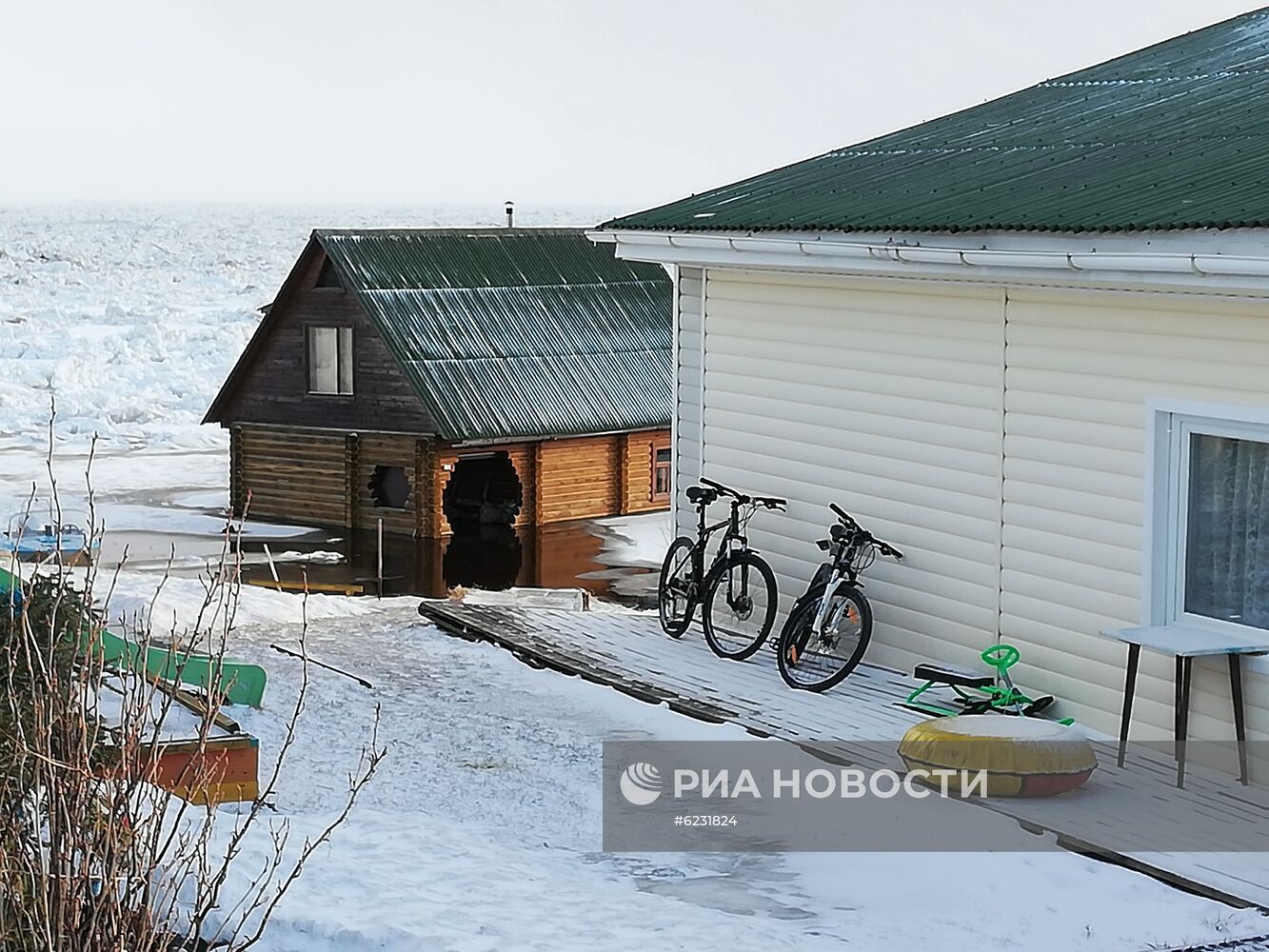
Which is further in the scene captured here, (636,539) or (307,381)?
(307,381)

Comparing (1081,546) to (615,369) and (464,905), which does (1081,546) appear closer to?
(464,905)

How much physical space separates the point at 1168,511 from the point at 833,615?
258 centimetres

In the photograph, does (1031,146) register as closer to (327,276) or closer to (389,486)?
(389,486)

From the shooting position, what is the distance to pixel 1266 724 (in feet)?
30.6

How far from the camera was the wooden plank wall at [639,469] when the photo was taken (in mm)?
28297

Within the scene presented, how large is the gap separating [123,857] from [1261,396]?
20.3ft

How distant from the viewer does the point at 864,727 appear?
35.2 ft

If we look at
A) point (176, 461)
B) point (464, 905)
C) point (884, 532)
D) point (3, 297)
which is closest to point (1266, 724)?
point (884, 532)

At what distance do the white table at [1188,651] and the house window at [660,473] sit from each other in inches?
759

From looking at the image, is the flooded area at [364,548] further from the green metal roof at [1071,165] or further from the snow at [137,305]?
the snow at [137,305]

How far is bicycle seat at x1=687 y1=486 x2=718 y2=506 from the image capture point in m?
13.4

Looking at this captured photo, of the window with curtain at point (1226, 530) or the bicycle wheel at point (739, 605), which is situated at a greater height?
the window with curtain at point (1226, 530)

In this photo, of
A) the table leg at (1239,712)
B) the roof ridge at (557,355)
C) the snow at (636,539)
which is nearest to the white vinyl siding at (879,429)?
the table leg at (1239,712)

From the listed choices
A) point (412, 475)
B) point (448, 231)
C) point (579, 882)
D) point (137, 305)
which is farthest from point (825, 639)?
point (137, 305)
